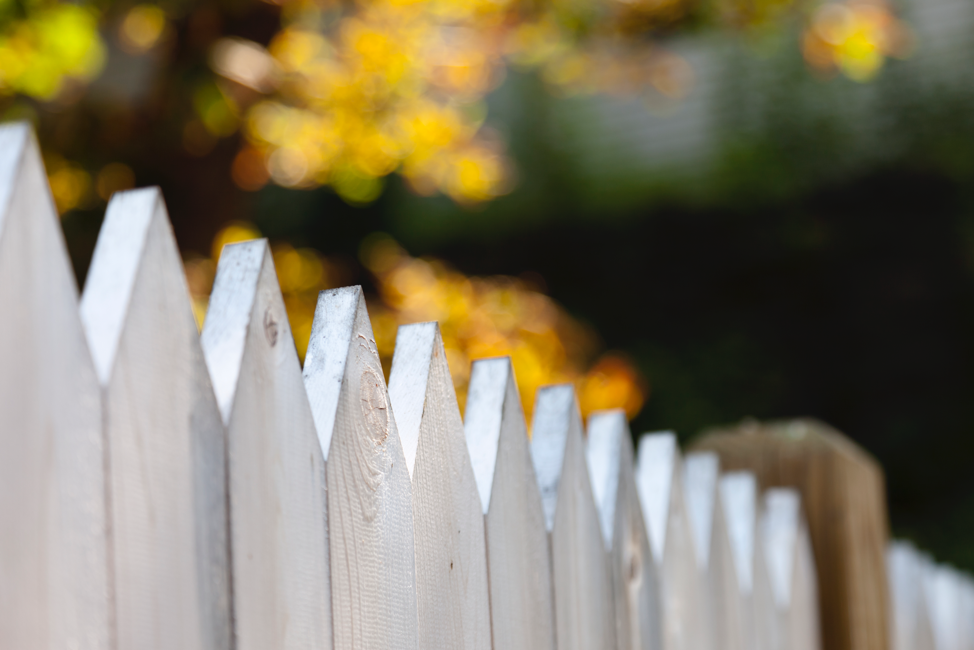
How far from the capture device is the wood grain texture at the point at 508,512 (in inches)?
33.3

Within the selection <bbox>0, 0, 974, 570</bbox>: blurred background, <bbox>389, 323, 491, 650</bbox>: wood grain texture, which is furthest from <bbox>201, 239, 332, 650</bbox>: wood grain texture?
<bbox>0, 0, 974, 570</bbox>: blurred background

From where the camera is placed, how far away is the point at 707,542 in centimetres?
124

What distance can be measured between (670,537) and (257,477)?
0.70 meters

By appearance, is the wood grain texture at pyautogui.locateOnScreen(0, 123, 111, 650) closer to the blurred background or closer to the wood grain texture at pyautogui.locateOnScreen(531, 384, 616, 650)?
the wood grain texture at pyautogui.locateOnScreen(531, 384, 616, 650)

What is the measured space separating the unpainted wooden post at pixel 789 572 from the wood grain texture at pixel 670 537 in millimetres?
301

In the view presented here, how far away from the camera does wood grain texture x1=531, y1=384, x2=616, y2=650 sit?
0.93 metres

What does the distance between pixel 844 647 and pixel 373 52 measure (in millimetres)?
2191

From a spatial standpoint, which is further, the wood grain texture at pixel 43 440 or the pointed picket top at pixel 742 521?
the pointed picket top at pixel 742 521

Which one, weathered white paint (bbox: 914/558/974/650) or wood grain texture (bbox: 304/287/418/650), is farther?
weathered white paint (bbox: 914/558/974/650)

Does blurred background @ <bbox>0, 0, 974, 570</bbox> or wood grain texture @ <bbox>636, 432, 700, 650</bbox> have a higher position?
blurred background @ <bbox>0, 0, 974, 570</bbox>

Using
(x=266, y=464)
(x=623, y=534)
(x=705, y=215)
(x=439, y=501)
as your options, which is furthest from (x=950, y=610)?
(x=705, y=215)

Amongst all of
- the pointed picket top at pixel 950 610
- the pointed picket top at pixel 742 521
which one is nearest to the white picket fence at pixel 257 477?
the pointed picket top at pixel 742 521

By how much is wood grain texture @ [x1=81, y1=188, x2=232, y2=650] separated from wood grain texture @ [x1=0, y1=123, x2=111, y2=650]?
14mm

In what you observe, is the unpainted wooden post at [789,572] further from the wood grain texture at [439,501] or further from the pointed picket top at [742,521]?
the wood grain texture at [439,501]
